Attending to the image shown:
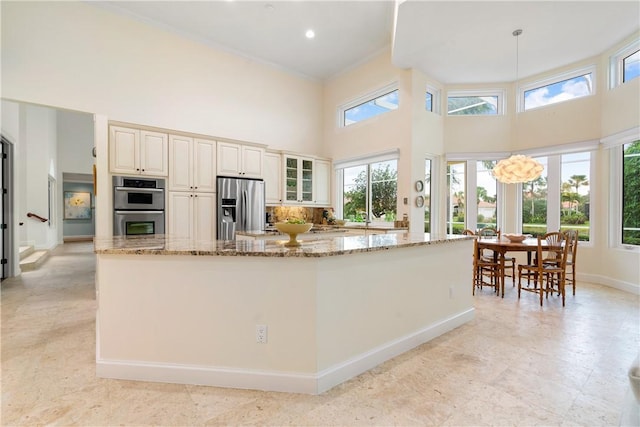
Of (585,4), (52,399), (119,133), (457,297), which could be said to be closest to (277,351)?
(52,399)

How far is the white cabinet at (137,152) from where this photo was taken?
4.20 meters

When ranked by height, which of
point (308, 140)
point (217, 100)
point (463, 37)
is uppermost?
point (463, 37)

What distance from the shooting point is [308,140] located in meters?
6.94

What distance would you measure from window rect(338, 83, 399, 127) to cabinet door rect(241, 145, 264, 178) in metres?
2.15

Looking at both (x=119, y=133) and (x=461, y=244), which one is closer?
(x=461, y=244)

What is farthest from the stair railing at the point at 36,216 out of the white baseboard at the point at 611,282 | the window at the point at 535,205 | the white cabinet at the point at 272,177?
the white baseboard at the point at 611,282

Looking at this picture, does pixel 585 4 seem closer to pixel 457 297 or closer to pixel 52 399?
pixel 457 297

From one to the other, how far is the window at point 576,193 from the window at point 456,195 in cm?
159

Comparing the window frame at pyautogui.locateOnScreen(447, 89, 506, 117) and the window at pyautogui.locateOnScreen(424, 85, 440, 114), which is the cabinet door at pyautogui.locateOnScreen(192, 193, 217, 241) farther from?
the window frame at pyautogui.locateOnScreen(447, 89, 506, 117)

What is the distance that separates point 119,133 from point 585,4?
603 centimetres

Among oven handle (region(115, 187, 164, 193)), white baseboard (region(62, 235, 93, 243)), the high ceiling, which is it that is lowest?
white baseboard (region(62, 235, 93, 243))

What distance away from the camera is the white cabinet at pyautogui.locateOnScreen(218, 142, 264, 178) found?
512 cm

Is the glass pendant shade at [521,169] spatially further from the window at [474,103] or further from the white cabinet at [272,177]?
the white cabinet at [272,177]

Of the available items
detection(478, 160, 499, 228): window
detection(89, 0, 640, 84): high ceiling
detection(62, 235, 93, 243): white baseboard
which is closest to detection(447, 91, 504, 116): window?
detection(89, 0, 640, 84): high ceiling
